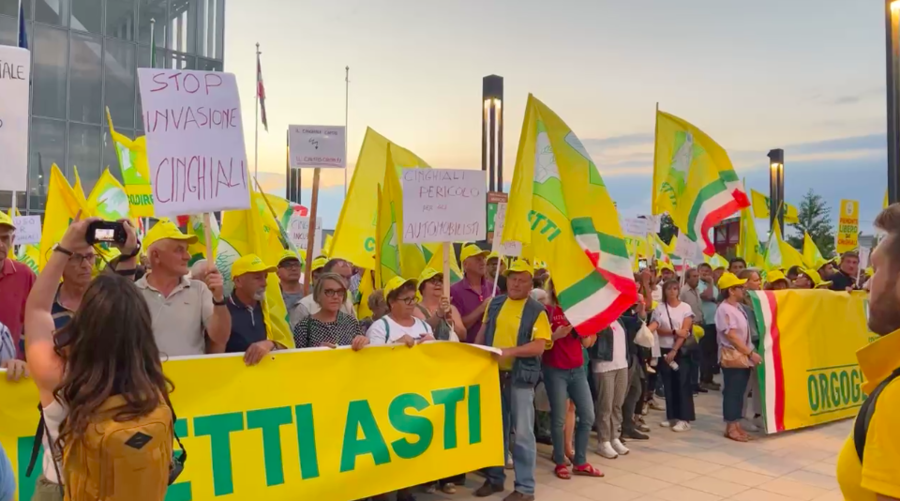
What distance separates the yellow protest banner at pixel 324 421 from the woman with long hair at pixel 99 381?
176 centimetres

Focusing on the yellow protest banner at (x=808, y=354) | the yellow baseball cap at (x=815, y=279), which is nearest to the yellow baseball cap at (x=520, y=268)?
the yellow protest banner at (x=808, y=354)

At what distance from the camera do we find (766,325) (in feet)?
27.3

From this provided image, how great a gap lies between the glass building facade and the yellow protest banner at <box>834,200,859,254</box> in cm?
2373

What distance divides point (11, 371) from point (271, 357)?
1458 mm

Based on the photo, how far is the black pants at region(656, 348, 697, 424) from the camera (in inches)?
339

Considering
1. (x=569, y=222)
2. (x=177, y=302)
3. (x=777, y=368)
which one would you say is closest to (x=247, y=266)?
(x=177, y=302)

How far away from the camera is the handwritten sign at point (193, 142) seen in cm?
Answer: 448

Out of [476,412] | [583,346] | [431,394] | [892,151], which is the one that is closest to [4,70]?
[431,394]

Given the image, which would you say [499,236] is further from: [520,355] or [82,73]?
[82,73]

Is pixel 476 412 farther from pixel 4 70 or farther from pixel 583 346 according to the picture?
pixel 4 70

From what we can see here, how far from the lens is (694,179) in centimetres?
906

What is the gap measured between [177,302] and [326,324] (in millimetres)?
1202

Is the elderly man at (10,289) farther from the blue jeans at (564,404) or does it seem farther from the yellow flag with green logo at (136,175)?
the yellow flag with green logo at (136,175)

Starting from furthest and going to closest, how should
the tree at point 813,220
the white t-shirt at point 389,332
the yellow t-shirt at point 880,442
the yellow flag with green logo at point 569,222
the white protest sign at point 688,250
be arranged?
the tree at point 813,220 < the white protest sign at point 688,250 < the yellow flag with green logo at point 569,222 < the white t-shirt at point 389,332 < the yellow t-shirt at point 880,442
